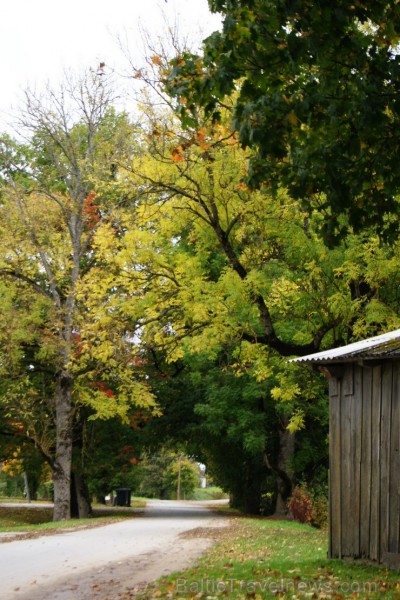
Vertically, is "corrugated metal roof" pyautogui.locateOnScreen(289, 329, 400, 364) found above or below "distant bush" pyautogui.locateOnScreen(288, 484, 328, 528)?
above

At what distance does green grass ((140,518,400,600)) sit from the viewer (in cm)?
916

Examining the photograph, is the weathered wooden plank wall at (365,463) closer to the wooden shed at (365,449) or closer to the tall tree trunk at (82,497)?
the wooden shed at (365,449)

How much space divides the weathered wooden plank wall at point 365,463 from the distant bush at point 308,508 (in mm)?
12639

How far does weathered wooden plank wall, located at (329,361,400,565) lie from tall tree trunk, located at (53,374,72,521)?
16.6 m

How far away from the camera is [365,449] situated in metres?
12.4

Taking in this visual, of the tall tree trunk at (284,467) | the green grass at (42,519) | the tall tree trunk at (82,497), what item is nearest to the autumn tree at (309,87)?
the green grass at (42,519)

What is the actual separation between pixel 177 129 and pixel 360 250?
4.54 meters

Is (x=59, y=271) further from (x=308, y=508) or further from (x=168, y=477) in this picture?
(x=168, y=477)

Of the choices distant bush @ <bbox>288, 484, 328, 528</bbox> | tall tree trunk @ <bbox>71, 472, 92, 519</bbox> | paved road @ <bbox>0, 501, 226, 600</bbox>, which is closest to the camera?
paved road @ <bbox>0, 501, 226, 600</bbox>

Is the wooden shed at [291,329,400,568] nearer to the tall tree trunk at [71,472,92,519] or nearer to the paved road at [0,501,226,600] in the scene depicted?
the paved road at [0,501,226,600]

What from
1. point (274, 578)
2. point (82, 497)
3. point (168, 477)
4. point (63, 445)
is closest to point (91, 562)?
point (274, 578)

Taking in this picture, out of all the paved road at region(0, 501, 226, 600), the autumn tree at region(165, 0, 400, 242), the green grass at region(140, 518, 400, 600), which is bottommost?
the paved road at region(0, 501, 226, 600)

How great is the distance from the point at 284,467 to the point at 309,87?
23.0 m

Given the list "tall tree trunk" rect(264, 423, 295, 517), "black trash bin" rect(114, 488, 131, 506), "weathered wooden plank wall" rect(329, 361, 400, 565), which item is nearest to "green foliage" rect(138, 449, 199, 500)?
"black trash bin" rect(114, 488, 131, 506)
